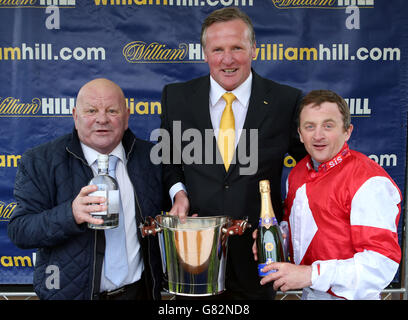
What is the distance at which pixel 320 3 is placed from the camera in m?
3.25

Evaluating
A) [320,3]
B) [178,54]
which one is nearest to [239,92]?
[178,54]

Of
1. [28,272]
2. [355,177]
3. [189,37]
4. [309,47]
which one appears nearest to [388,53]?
[309,47]

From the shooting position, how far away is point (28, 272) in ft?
11.1

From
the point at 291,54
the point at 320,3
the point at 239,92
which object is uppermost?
the point at 320,3

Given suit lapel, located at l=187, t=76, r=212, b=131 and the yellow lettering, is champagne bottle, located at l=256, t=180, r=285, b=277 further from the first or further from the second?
the yellow lettering

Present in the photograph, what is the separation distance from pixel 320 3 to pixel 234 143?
1811 mm

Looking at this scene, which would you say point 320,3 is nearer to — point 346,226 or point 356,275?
point 346,226

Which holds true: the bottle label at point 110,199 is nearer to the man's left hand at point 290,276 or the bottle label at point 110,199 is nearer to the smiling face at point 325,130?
the man's left hand at point 290,276

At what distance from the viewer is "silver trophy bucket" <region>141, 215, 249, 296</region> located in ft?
5.24

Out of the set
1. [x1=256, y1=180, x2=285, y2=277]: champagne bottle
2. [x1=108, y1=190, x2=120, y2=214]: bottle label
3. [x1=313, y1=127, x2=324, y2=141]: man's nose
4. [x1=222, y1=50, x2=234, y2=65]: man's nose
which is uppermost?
→ [x1=222, y1=50, x2=234, y2=65]: man's nose

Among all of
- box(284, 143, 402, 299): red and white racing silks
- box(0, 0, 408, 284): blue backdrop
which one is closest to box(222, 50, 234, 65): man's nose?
box(284, 143, 402, 299): red and white racing silks

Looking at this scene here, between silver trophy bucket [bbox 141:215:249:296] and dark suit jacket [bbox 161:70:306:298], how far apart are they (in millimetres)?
385

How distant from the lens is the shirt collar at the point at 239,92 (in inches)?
83.9

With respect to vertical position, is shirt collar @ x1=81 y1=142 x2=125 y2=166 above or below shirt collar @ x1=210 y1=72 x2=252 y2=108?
below
